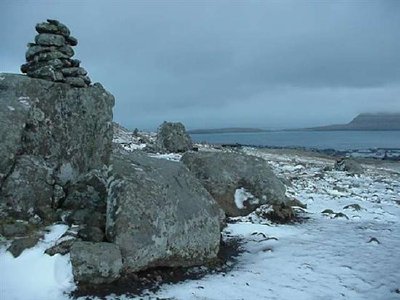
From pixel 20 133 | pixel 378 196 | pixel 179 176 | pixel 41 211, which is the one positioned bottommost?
pixel 378 196

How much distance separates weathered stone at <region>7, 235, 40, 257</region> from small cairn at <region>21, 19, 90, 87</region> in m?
5.23

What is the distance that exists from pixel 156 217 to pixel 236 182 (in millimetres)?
5563

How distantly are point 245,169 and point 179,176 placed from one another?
14.8 ft

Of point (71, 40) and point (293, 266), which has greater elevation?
point (71, 40)

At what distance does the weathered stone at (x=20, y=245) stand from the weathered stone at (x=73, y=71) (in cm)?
559

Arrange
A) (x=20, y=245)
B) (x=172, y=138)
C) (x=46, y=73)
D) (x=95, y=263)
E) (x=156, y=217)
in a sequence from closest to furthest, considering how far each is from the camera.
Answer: (x=95, y=263) → (x=20, y=245) → (x=156, y=217) → (x=46, y=73) → (x=172, y=138)

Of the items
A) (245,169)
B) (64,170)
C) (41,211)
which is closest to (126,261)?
(41,211)

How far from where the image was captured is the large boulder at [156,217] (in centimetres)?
850

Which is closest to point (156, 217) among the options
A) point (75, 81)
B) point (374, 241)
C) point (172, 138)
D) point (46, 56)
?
point (75, 81)

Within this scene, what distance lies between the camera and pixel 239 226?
1236cm

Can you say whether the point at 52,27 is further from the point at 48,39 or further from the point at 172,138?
the point at 172,138

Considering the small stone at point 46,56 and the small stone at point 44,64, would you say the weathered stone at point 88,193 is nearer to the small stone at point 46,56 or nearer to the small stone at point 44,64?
the small stone at point 44,64

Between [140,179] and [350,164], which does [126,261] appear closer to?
[140,179]

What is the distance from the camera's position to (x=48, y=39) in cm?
1227
